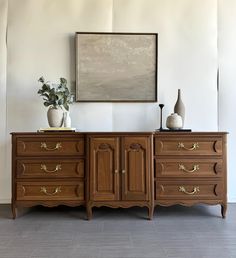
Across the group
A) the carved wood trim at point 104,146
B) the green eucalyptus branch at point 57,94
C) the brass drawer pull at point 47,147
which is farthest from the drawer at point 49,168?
the green eucalyptus branch at point 57,94

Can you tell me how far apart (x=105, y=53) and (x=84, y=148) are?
1207mm

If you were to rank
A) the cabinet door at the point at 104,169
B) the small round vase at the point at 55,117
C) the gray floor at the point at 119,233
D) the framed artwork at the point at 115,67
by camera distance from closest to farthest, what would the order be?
the gray floor at the point at 119,233, the cabinet door at the point at 104,169, the small round vase at the point at 55,117, the framed artwork at the point at 115,67

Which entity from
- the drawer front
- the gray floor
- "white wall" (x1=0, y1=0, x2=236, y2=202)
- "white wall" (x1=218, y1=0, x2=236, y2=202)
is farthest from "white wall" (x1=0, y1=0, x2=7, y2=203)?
"white wall" (x1=218, y1=0, x2=236, y2=202)

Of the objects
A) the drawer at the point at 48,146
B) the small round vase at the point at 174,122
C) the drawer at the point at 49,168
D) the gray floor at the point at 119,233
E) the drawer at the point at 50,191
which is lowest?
the gray floor at the point at 119,233

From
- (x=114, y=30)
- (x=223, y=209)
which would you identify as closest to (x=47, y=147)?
(x=114, y=30)

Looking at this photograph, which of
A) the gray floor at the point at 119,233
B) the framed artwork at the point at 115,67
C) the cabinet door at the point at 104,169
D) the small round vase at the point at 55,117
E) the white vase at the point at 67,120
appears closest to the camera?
the gray floor at the point at 119,233

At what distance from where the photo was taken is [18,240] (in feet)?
7.92

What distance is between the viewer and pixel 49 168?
9.50 feet

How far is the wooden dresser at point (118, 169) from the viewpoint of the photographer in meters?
2.87

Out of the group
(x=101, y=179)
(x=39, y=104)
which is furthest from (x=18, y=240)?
(x=39, y=104)

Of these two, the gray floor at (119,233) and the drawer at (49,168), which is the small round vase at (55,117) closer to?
the drawer at (49,168)

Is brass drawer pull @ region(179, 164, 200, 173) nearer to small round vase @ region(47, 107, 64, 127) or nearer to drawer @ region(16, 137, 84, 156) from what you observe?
drawer @ region(16, 137, 84, 156)

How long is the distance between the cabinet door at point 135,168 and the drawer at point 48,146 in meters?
0.44

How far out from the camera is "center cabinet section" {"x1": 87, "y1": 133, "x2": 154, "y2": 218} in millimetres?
2867
